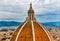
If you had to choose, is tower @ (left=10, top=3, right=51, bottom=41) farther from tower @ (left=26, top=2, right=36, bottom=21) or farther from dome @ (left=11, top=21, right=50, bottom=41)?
tower @ (left=26, top=2, right=36, bottom=21)

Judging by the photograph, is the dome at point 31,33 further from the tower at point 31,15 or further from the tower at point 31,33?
the tower at point 31,15

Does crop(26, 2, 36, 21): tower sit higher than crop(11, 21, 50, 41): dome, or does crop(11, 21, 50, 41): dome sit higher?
crop(26, 2, 36, 21): tower

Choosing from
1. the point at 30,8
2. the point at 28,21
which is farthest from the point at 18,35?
the point at 30,8

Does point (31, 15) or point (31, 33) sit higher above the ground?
point (31, 15)

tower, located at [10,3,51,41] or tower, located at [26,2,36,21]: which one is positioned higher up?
tower, located at [26,2,36,21]

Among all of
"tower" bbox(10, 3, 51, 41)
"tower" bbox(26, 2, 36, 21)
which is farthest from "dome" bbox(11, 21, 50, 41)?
"tower" bbox(26, 2, 36, 21)

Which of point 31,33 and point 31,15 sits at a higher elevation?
point 31,15

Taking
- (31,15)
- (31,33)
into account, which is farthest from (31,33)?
(31,15)

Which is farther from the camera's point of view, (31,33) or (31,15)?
(31,15)

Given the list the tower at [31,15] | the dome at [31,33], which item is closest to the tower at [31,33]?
the dome at [31,33]

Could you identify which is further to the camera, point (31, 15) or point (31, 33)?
point (31, 15)

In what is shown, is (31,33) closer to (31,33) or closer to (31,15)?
(31,33)

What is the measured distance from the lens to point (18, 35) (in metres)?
17.9

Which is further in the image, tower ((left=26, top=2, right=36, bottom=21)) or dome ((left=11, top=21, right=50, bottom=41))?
tower ((left=26, top=2, right=36, bottom=21))
